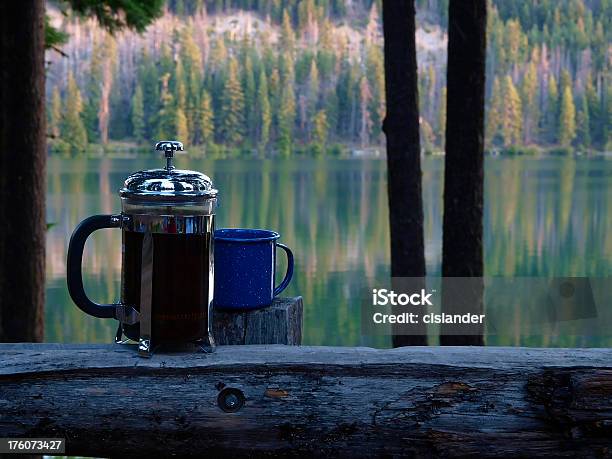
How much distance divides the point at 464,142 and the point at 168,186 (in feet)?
13.8

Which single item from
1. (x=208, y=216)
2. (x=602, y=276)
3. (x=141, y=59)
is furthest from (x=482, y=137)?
(x=141, y=59)

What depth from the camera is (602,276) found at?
32719 mm

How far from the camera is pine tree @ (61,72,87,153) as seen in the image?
12700 centimetres

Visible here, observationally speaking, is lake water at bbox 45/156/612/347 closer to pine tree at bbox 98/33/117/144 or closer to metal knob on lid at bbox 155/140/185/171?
metal knob on lid at bbox 155/140/185/171

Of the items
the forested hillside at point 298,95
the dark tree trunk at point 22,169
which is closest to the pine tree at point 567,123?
the forested hillside at point 298,95

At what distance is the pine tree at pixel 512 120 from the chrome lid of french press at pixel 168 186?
15350 centimetres

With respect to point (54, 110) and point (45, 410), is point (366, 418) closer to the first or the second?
point (45, 410)

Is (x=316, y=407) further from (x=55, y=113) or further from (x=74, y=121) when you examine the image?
(x=55, y=113)

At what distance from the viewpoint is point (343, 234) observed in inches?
1807

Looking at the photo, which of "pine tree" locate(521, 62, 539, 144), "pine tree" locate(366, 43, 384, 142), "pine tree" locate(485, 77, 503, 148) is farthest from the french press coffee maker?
"pine tree" locate(521, 62, 539, 144)

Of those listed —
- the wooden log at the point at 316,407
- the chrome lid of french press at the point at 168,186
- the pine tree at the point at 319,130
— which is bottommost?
the wooden log at the point at 316,407

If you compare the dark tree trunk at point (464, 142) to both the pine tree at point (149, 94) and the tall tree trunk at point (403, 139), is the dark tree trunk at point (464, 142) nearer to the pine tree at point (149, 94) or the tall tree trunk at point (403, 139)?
the tall tree trunk at point (403, 139)

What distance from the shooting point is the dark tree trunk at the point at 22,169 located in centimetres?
582

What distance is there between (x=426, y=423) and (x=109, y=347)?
0.95 meters
